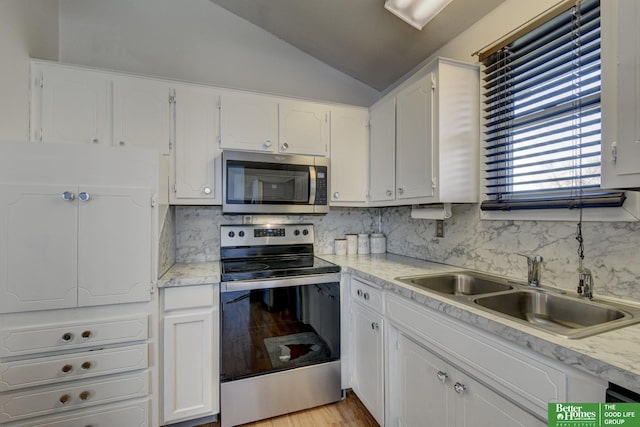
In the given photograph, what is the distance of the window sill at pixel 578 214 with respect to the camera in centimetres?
108

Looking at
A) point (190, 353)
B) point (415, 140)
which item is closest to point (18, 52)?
point (190, 353)

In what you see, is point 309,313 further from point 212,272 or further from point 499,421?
point 499,421

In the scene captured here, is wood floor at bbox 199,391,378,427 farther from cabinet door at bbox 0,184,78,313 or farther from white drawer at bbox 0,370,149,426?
cabinet door at bbox 0,184,78,313

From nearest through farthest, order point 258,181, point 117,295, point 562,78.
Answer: point 562,78 → point 117,295 → point 258,181

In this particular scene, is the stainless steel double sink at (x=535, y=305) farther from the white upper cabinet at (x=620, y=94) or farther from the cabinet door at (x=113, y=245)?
the cabinet door at (x=113, y=245)

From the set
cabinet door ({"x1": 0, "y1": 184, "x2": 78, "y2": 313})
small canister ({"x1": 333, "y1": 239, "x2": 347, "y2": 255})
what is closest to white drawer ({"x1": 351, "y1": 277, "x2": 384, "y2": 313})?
small canister ({"x1": 333, "y1": 239, "x2": 347, "y2": 255})

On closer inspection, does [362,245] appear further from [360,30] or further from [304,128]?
[360,30]

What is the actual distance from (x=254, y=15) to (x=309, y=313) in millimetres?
2417

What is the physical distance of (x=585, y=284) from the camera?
118 centimetres

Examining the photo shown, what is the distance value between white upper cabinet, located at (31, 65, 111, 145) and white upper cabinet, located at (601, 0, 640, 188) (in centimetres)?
240

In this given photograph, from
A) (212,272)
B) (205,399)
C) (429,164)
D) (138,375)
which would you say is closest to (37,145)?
(212,272)

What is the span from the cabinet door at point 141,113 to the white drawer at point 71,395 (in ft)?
4.43

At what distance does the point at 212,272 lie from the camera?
175 cm

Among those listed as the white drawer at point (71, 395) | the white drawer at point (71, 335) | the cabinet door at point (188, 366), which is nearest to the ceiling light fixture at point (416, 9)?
the cabinet door at point (188, 366)
